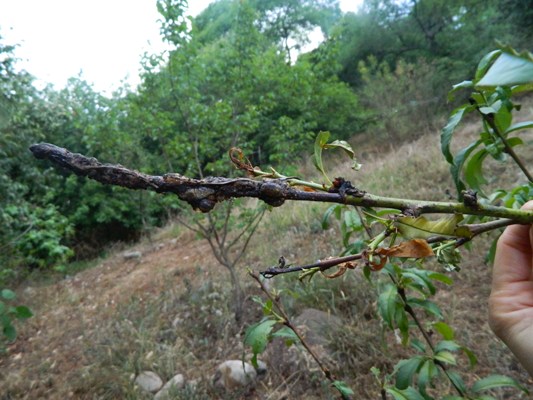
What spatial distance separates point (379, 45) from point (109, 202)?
39.2 ft

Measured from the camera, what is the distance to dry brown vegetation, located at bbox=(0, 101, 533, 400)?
229 centimetres

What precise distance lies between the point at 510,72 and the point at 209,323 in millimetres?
3211

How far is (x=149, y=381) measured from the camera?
8.55 ft

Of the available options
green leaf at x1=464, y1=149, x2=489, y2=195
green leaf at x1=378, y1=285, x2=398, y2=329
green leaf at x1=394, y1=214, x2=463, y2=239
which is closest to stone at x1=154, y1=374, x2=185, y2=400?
green leaf at x1=378, y1=285, x2=398, y2=329

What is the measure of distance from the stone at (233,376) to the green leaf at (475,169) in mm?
1937

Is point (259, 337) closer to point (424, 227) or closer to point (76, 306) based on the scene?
point (424, 227)

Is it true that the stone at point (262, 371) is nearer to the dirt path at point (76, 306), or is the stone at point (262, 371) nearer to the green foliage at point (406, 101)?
the dirt path at point (76, 306)

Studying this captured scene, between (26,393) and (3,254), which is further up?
(3,254)

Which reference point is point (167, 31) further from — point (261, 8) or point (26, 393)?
point (261, 8)

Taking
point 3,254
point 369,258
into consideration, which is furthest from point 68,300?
point 369,258

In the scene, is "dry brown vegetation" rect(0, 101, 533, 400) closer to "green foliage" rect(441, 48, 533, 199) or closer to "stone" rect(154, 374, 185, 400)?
"stone" rect(154, 374, 185, 400)

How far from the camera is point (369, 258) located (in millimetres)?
515

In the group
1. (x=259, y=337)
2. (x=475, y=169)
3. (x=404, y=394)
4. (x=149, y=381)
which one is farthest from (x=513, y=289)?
(x=149, y=381)

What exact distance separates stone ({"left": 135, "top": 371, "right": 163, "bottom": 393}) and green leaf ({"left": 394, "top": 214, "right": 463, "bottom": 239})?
2.64 metres
